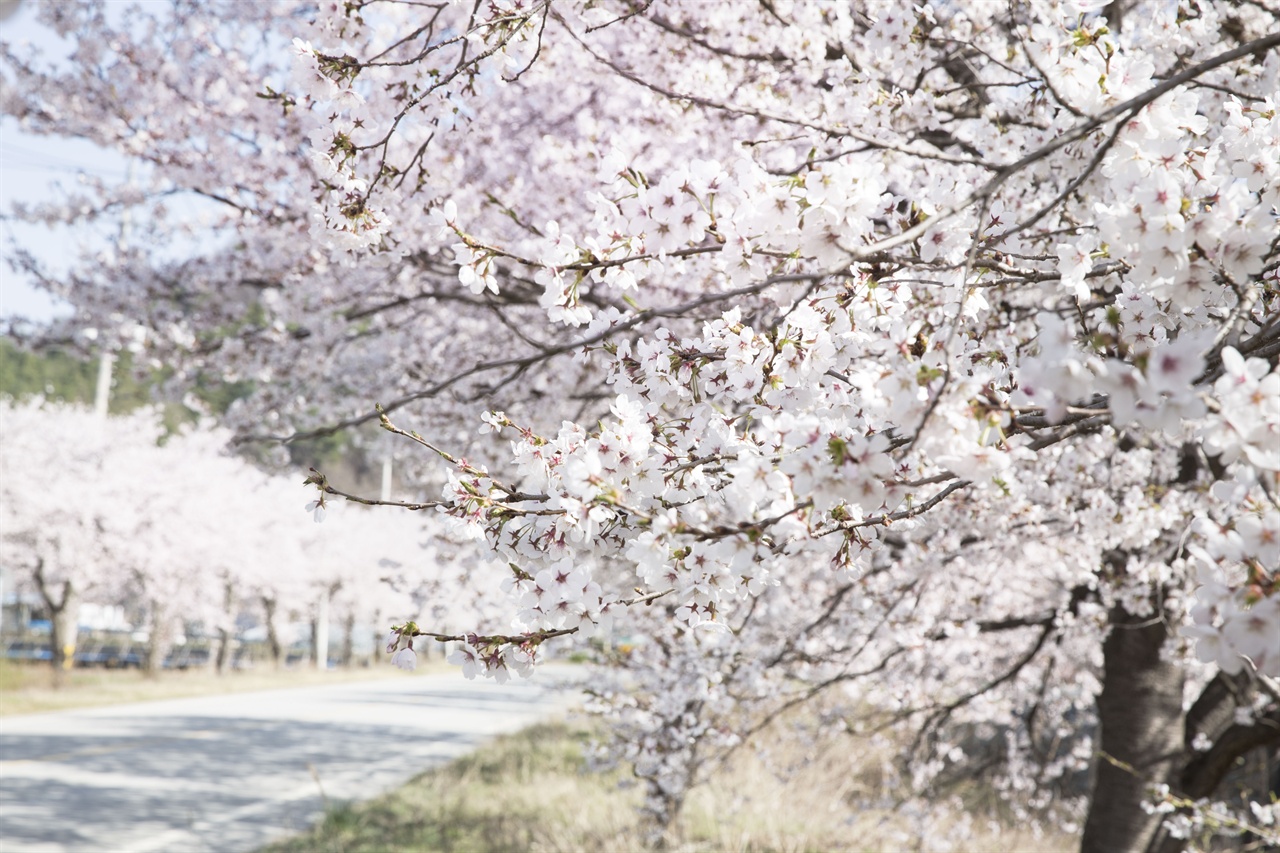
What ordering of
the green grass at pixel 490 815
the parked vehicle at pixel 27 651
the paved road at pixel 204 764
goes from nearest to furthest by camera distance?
the green grass at pixel 490 815
the paved road at pixel 204 764
the parked vehicle at pixel 27 651

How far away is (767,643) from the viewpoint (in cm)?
693

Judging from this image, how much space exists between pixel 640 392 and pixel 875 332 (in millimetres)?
→ 699

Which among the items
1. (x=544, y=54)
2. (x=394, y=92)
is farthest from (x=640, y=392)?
(x=544, y=54)

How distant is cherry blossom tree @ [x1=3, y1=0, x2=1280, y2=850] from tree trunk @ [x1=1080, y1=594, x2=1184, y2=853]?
0.02 metres

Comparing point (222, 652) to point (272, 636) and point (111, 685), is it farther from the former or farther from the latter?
point (111, 685)

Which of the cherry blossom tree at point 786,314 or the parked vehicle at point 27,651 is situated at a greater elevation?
the cherry blossom tree at point 786,314

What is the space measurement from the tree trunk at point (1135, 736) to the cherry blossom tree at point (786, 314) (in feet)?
0.08

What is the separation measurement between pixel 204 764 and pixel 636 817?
21.8ft

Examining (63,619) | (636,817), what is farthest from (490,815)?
(63,619)

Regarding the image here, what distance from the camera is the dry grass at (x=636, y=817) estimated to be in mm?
6441

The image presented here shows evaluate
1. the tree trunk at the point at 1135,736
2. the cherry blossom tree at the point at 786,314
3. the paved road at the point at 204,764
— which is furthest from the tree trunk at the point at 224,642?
the tree trunk at the point at 1135,736

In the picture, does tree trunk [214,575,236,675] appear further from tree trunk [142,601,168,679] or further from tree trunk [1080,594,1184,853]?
tree trunk [1080,594,1184,853]

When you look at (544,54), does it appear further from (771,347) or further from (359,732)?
(359,732)

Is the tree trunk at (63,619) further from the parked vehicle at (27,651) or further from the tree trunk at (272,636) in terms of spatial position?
the tree trunk at (272,636)
